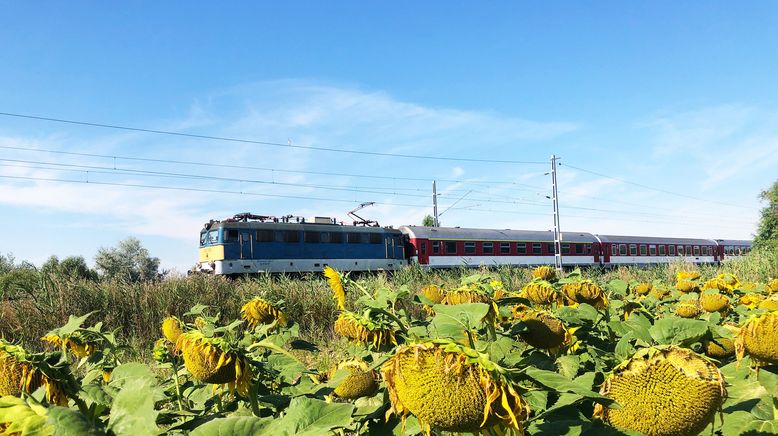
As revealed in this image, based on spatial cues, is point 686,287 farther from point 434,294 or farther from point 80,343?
point 80,343

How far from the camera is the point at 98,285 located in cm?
945

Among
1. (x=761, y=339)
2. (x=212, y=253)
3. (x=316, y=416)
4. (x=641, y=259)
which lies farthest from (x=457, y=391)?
(x=641, y=259)

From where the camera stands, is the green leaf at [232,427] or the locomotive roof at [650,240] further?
the locomotive roof at [650,240]

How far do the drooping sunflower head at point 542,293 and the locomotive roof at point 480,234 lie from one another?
22573mm

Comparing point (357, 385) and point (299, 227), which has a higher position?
point (299, 227)

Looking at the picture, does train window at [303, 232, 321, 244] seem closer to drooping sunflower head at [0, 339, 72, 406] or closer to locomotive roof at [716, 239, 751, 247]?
drooping sunflower head at [0, 339, 72, 406]

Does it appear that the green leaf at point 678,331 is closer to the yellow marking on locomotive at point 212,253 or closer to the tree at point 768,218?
the yellow marking on locomotive at point 212,253

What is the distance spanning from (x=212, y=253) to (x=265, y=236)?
206 cm

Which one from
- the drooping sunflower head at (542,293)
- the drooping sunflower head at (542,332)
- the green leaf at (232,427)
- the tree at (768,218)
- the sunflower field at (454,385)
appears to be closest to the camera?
the green leaf at (232,427)

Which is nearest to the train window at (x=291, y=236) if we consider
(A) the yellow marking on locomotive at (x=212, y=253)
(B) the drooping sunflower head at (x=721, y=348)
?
(A) the yellow marking on locomotive at (x=212, y=253)

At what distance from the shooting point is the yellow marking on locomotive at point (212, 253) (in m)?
19.5

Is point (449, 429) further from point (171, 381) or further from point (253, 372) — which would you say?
point (171, 381)

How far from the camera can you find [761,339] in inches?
56.5

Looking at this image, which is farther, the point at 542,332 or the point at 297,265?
the point at 297,265
